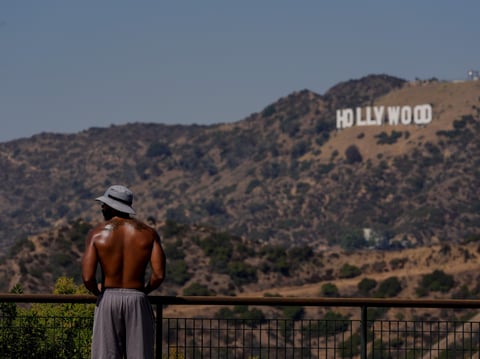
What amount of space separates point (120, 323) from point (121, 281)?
367 mm

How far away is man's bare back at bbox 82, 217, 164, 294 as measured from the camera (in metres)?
10.4

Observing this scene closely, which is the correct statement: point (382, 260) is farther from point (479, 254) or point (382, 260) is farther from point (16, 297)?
point (16, 297)

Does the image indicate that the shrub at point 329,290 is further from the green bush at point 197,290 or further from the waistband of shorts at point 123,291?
the waistband of shorts at point 123,291

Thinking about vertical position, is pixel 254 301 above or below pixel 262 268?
above

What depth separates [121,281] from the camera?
412 inches

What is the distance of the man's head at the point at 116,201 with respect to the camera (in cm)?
1051

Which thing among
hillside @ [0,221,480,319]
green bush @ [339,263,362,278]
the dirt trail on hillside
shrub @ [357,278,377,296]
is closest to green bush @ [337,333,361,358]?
hillside @ [0,221,480,319]

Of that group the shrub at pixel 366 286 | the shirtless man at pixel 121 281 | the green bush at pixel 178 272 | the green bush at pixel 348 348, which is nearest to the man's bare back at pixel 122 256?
the shirtless man at pixel 121 281

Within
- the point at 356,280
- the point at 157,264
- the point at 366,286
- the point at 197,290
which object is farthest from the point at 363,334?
the point at 356,280

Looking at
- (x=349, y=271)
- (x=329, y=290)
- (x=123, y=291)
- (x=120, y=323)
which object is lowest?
(x=329, y=290)

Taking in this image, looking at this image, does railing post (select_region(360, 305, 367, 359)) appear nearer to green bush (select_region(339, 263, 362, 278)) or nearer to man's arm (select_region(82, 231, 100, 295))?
man's arm (select_region(82, 231, 100, 295))

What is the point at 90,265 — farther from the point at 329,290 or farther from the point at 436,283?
the point at 329,290

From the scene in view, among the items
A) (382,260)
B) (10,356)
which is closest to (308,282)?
(382,260)

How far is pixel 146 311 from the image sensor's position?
1047cm
